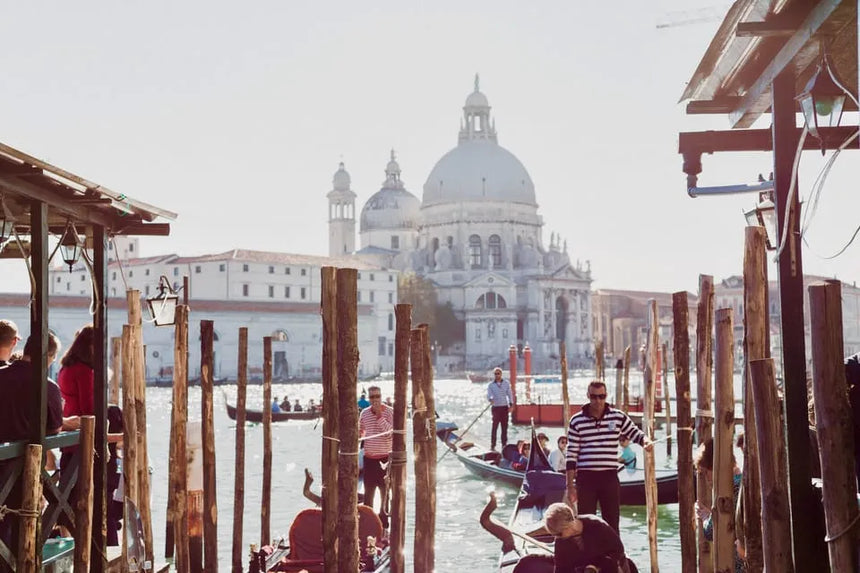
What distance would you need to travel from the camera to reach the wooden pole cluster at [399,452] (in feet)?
14.7

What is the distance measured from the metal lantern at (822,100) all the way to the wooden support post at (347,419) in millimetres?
1612

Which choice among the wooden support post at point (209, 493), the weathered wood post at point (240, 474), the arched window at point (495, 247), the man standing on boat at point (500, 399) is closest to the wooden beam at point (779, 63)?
the wooden support post at point (209, 493)

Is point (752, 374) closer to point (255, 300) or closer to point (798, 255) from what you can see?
point (798, 255)

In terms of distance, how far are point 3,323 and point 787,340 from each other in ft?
7.37

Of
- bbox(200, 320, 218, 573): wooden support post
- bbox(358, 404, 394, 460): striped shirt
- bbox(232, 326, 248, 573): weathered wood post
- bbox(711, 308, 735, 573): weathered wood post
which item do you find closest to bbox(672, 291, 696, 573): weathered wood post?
bbox(711, 308, 735, 573): weathered wood post

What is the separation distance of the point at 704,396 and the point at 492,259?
4477 cm

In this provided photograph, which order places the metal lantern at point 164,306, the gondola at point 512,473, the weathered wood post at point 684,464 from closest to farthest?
the weathered wood post at point 684,464, the metal lantern at point 164,306, the gondola at point 512,473

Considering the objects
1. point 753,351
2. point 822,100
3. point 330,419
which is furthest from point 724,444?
point 330,419

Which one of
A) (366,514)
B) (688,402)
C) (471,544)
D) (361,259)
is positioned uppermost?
(361,259)

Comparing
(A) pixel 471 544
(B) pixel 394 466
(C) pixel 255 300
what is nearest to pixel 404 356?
(B) pixel 394 466

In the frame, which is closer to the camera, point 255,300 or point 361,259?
point 255,300

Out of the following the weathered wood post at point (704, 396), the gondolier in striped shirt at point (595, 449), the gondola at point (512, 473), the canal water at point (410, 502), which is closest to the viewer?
the weathered wood post at point (704, 396)

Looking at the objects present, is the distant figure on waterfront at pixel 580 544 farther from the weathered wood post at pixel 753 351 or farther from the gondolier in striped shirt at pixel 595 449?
the gondolier in striped shirt at pixel 595 449

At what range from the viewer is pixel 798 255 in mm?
2893
